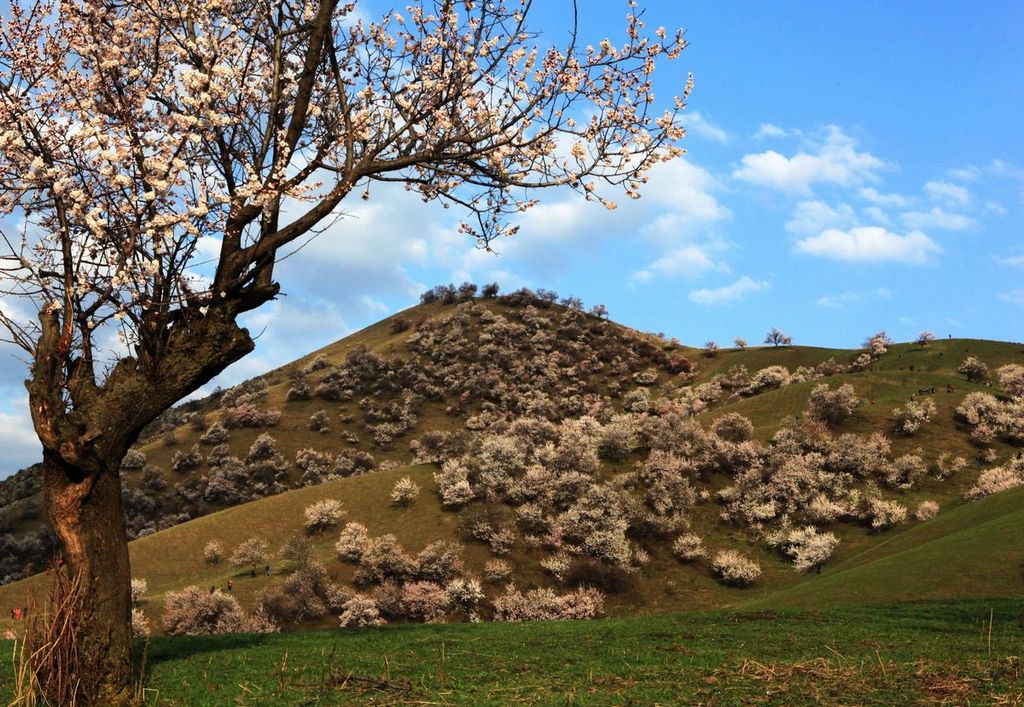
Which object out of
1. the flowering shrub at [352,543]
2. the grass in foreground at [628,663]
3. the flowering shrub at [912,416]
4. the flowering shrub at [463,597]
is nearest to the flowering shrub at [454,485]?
the flowering shrub at [352,543]

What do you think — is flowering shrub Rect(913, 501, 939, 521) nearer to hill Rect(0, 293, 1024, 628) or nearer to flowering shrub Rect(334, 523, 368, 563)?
hill Rect(0, 293, 1024, 628)

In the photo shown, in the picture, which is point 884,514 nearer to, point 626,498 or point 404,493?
point 626,498

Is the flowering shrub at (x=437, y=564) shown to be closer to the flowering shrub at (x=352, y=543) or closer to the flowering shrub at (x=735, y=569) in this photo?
the flowering shrub at (x=352, y=543)

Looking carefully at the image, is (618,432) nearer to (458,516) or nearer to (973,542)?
(458,516)

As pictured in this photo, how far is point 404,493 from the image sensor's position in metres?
50.1

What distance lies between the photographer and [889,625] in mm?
20906

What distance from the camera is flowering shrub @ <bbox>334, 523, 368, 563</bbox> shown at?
42062 mm

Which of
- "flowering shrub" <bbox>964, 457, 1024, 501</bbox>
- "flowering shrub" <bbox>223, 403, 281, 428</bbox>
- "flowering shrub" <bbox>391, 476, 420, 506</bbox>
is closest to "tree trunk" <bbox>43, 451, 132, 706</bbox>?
"flowering shrub" <bbox>391, 476, 420, 506</bbox>

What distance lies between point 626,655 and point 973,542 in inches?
910

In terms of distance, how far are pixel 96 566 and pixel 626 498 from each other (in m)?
38.9

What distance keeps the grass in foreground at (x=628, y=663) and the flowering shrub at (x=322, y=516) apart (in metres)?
28.5

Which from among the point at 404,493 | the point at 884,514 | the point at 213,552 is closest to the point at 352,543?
the point at 404,493

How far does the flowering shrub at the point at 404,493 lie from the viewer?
49656 mm

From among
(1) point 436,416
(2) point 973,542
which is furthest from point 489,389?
(2) point 973,542
